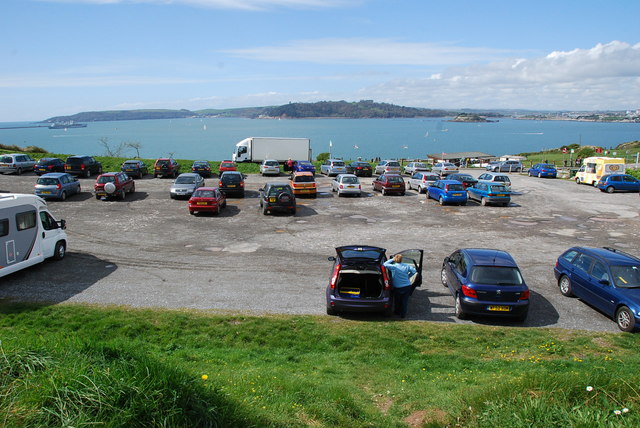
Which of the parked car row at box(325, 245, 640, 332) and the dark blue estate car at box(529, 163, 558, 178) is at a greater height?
the parked car row at box(325, 245, 640, 332)

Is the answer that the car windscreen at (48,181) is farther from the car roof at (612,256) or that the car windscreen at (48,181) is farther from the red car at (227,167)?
the car roof at (612,256)

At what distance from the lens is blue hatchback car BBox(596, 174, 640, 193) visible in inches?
1430

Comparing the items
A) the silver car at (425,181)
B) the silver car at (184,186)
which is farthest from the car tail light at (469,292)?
the silver car at (425,181)

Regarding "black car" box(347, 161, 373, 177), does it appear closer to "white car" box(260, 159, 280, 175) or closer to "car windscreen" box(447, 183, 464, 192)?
"white car" box(260, 159, 280, 175)

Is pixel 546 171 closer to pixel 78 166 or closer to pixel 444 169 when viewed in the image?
pixel 444 169

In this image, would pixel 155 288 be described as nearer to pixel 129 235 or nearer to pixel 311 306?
pixel 311 306

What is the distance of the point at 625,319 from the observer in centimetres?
1155

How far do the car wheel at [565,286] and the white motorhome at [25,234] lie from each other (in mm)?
16639

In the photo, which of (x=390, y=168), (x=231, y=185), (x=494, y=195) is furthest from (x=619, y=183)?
(x=231, y=185)

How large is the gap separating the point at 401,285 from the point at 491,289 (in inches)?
88.9

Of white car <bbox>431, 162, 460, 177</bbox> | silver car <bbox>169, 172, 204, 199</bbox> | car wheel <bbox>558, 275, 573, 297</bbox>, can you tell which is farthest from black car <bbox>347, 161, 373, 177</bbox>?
car wheel <bbox>558, 275, 573, 297</bbox>

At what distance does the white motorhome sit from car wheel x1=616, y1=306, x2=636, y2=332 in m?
16.8

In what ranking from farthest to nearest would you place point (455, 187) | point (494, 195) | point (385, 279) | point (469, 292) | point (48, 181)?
point (455, 187)
point (494, 195)
point (48, 181)
point (469, 292)
point (385, 279)

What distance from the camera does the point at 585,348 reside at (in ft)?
32.9
